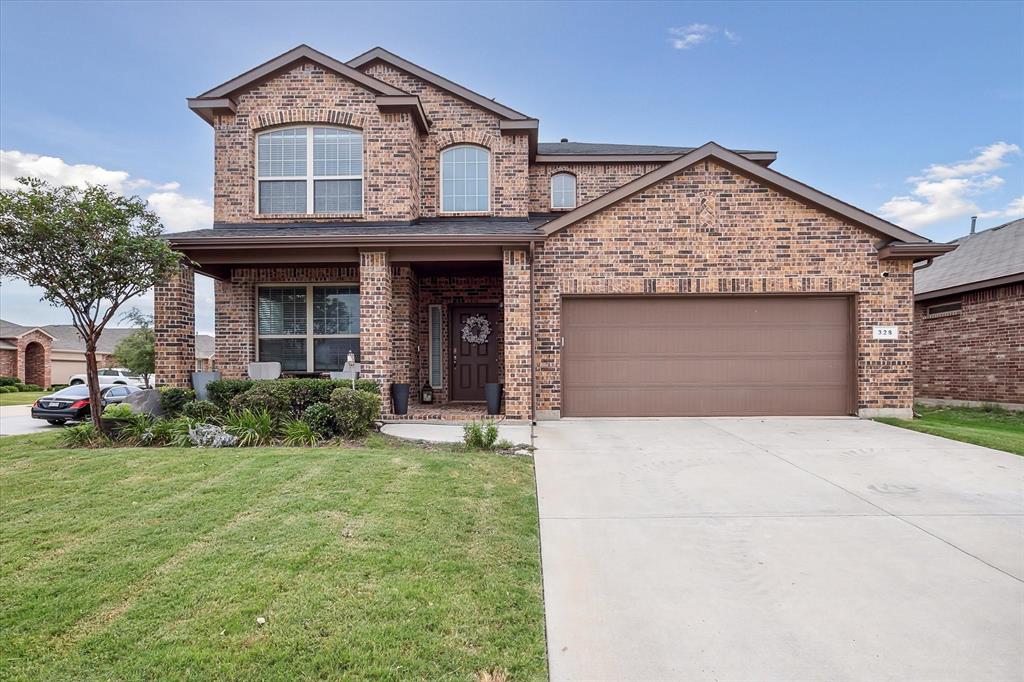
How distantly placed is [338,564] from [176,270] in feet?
23.7

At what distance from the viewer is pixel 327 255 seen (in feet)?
32.4

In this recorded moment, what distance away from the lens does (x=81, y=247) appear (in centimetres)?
747

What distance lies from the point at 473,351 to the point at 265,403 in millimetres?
4936

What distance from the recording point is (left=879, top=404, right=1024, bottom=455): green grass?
7598 mm

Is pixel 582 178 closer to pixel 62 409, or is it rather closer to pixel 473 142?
pixel 473 142

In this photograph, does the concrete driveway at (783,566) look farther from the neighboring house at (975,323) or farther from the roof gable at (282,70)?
the roof gable at (282,70)

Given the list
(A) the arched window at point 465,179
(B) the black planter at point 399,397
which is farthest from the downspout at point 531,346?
(A) the arched window at point 465,179

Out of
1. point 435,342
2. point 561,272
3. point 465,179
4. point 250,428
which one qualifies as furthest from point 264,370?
point 561,272

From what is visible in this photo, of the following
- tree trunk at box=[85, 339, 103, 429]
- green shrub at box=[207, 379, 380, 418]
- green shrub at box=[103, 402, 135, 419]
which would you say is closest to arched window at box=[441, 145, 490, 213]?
green shrub at box=[207, 379, 380, 418]

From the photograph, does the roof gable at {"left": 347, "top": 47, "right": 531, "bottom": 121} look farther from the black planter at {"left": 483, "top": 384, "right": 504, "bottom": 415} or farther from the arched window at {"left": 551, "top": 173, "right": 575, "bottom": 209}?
the black planter at {"left": 483, "top": 384, "right": 504, "bottom": 415}

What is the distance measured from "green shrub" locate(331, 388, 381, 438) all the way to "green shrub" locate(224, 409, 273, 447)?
98 cm

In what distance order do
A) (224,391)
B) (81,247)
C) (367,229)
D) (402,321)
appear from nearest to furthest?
(81,247)
(224,391)
(367,229)
(402,321)

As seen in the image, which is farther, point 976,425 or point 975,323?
point 975,323

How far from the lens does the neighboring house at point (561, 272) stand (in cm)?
972
